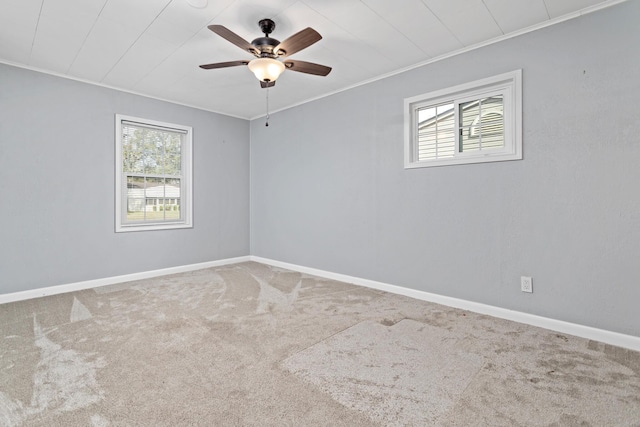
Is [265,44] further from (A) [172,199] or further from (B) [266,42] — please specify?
(A) [172,199]

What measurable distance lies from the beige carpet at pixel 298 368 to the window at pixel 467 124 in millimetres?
1536

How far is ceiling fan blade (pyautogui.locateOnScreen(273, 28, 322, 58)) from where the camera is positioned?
212cm

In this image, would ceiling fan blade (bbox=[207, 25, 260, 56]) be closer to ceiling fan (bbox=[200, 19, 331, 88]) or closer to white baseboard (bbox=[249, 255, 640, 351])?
ceiling fan (bbox=[200, 19, 331, 88])

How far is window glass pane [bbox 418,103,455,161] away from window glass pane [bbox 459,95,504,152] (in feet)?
0.36

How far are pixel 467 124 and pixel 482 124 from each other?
14 centimetres

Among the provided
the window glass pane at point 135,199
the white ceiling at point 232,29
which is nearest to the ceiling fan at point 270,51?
the white ceiling at point 232,29

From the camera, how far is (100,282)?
12.8 feet

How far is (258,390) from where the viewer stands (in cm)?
176

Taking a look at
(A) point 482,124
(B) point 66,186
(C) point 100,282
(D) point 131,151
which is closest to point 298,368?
(A) point 482,124

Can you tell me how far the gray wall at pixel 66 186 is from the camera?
131 inches

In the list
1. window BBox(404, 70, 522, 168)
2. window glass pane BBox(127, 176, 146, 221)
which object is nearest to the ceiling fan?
window BBox(404, 70, 522, 168)

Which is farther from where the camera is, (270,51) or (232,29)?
(232,29)

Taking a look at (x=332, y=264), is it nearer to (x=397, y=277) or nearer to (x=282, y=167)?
(x=397, y=277)

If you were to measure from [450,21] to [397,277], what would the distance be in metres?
2.53
